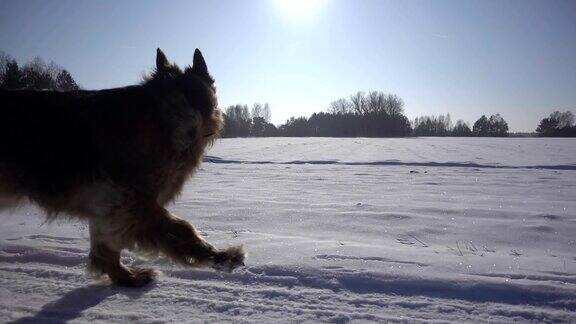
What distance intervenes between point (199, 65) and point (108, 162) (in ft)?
3.77

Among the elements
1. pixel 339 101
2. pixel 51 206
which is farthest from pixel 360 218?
pixel 339 101

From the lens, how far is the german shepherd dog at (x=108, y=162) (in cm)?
280

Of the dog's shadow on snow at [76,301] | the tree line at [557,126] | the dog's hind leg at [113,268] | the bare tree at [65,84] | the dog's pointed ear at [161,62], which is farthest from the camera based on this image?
the tree line at [557,126]

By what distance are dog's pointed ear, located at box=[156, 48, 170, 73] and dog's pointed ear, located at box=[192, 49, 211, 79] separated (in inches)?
9.0

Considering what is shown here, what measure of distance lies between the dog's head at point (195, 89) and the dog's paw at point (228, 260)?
0.96 meters

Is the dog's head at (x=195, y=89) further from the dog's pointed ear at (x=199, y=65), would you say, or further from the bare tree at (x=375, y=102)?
the bare tree at (x=375, y=102)

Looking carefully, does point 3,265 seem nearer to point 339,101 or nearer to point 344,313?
point 344,313

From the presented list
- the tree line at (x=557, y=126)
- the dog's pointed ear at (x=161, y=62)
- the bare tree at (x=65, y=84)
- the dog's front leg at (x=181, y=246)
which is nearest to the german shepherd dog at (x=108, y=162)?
the dog's front leg at (x=181, y=246)

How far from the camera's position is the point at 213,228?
5.22 meters

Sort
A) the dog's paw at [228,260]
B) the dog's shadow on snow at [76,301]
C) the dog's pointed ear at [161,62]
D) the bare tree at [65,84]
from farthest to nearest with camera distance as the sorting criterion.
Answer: the bare tree at [65,84] → the dog's pointed ear at [161,62] → the dog's paw at [228,260] → the dog's shadow on snow at [76,301]

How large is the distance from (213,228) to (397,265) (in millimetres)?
2570

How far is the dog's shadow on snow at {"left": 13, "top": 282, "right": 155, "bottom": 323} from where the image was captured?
8.96 ft

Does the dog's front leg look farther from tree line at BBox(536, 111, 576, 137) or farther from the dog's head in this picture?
tree line at BBox(536, 111, 576, 137)

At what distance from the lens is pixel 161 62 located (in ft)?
11.2
